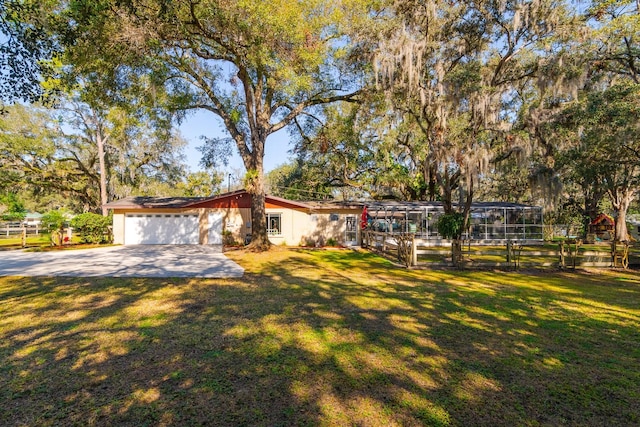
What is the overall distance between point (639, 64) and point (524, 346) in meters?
14.9

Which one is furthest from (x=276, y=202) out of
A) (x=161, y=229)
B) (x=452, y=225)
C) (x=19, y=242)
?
(x=19, y=242)

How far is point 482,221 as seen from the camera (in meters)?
22.9

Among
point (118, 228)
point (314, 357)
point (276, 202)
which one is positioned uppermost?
point (276, 202)

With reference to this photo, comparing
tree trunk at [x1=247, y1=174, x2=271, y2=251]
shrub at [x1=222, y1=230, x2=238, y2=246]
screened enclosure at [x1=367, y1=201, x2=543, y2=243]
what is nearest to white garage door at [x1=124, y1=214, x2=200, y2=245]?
shrub at [x1=222, y1=230, x2=238, y2=246]

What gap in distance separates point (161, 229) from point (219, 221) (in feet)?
11.2

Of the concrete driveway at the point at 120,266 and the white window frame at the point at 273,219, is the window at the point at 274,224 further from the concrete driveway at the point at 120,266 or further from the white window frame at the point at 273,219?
the concrete driveway at the point at 120,266

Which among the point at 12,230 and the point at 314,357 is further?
the point at 12,230

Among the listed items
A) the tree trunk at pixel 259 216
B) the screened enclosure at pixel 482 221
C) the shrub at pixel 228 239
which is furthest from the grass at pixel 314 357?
the screened enclosure at pixel 482 221

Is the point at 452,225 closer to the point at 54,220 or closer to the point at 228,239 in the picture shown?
the point at 228,239

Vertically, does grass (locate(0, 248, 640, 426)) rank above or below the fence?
below

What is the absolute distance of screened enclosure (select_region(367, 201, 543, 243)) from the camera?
22500 millimetres

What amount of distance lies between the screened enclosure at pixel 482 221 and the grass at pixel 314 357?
1457 centimetres

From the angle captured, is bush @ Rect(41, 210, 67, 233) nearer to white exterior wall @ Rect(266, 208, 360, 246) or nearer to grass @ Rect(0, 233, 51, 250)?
grass @ Rect(0, 233, 51, 250)

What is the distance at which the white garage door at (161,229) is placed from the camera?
19188mm
